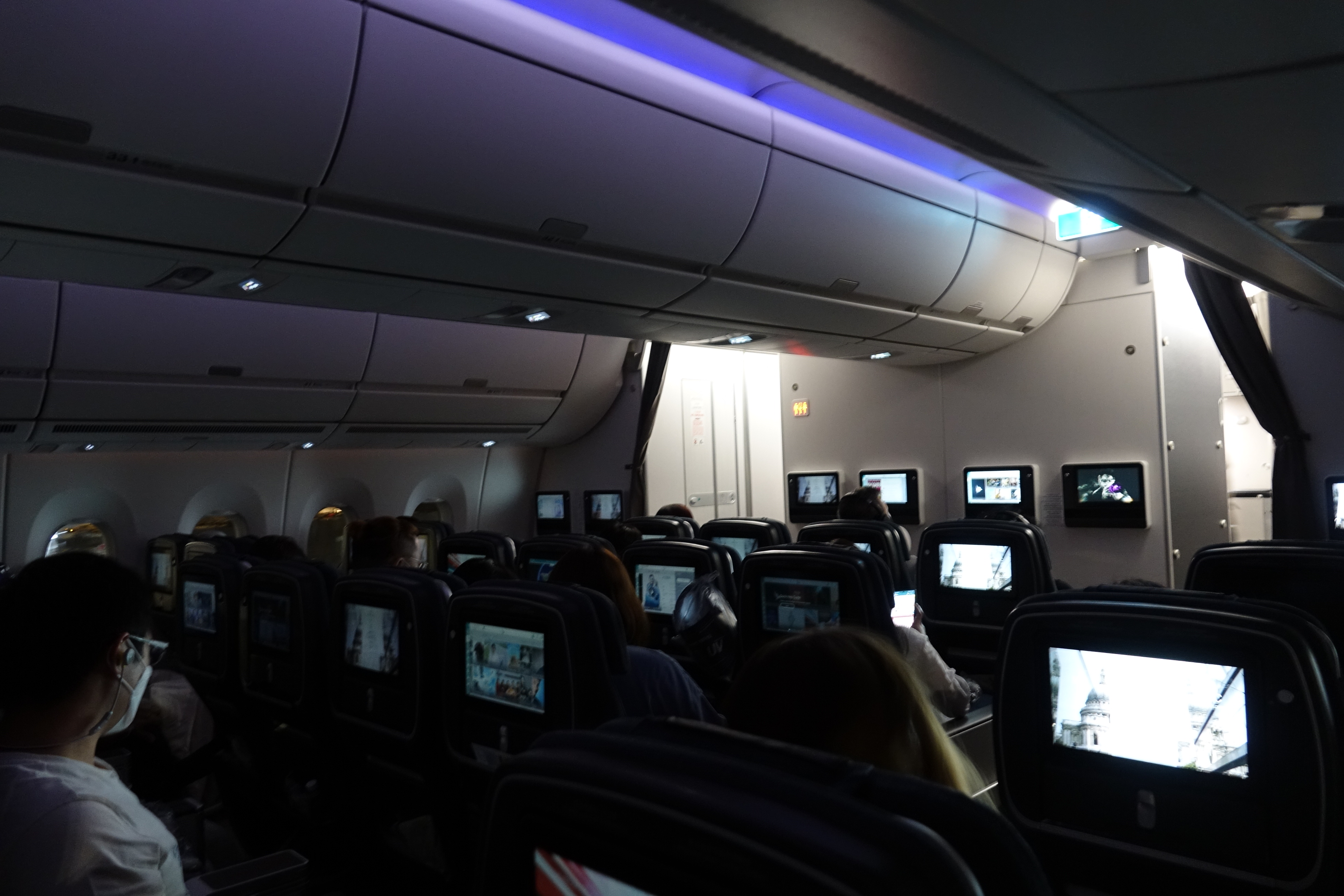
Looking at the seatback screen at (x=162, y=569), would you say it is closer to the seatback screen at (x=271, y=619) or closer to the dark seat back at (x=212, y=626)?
the dark seat back at (x=212, y=626)

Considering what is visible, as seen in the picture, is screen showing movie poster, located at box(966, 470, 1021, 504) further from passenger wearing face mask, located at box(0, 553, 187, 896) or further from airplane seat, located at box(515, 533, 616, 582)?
passenger wearing face mask, located at box(0, 553, 187, 896)

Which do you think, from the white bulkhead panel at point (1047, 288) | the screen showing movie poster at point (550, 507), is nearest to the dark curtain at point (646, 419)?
the screen showing movie poster at point (550, 507)

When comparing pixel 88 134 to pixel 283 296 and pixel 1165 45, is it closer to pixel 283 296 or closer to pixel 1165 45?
pixel 283 296

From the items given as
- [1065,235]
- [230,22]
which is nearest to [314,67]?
[230,22]

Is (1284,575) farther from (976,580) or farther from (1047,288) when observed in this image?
(1047,288)

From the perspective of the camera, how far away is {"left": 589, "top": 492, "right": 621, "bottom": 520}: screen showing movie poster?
11383 mm

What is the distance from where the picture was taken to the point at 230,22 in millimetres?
2834

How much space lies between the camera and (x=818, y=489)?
10.1 metres

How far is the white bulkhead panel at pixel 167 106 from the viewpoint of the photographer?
2648 millimetres

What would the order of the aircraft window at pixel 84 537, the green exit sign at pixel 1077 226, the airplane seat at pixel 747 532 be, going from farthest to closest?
the aircraft window at pixel 84 537 < the green exit sign at pixel 1077 226 < the airplane seat at pixel 747 532

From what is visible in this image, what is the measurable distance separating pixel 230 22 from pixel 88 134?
1.86ft

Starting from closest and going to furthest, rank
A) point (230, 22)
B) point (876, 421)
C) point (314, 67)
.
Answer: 1. point (230, 22)
2. point (314, 67)
3. point (876, 421)

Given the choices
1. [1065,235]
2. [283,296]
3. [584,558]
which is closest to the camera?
[584,558]

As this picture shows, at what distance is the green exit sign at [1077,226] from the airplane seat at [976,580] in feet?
11.5
